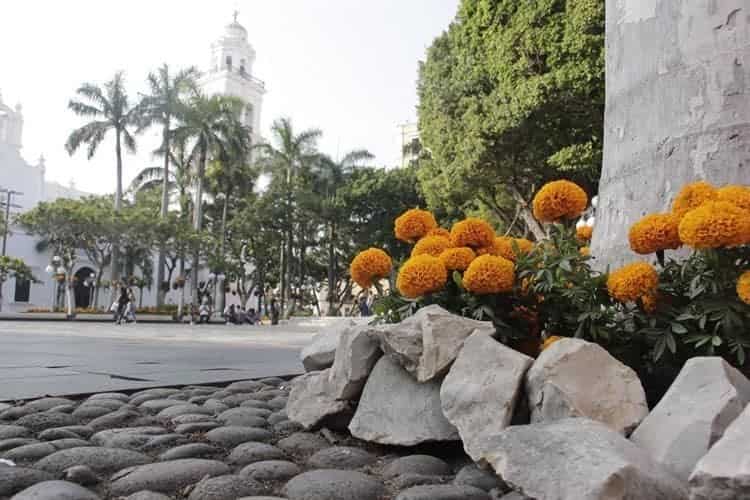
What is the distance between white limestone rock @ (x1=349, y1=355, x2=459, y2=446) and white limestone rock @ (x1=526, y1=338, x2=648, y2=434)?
37 centimetres

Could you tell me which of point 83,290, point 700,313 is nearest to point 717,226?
point 700,313

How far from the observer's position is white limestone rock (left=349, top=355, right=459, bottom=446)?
2.23 meters

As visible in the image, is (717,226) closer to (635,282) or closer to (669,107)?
(635,282)

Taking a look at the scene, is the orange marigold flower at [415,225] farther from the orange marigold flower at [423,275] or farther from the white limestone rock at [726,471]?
the white limestone rock at [726,471]

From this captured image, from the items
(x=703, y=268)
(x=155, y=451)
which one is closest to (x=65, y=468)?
(x=155, y=451)

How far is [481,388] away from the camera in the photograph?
2020 millimetres

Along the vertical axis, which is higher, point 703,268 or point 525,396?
point 703,268

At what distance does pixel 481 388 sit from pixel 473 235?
92 cm

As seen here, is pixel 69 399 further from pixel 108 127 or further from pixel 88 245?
pixel 108 127

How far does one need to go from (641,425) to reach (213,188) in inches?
1454

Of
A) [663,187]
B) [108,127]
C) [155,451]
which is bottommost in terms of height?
[155,451]

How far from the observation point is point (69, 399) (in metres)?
3.41

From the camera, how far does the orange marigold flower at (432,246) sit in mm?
2834

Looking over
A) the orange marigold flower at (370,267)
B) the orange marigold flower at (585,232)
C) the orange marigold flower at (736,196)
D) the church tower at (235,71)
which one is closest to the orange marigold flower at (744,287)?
the orange marigold flower at (736,196)
